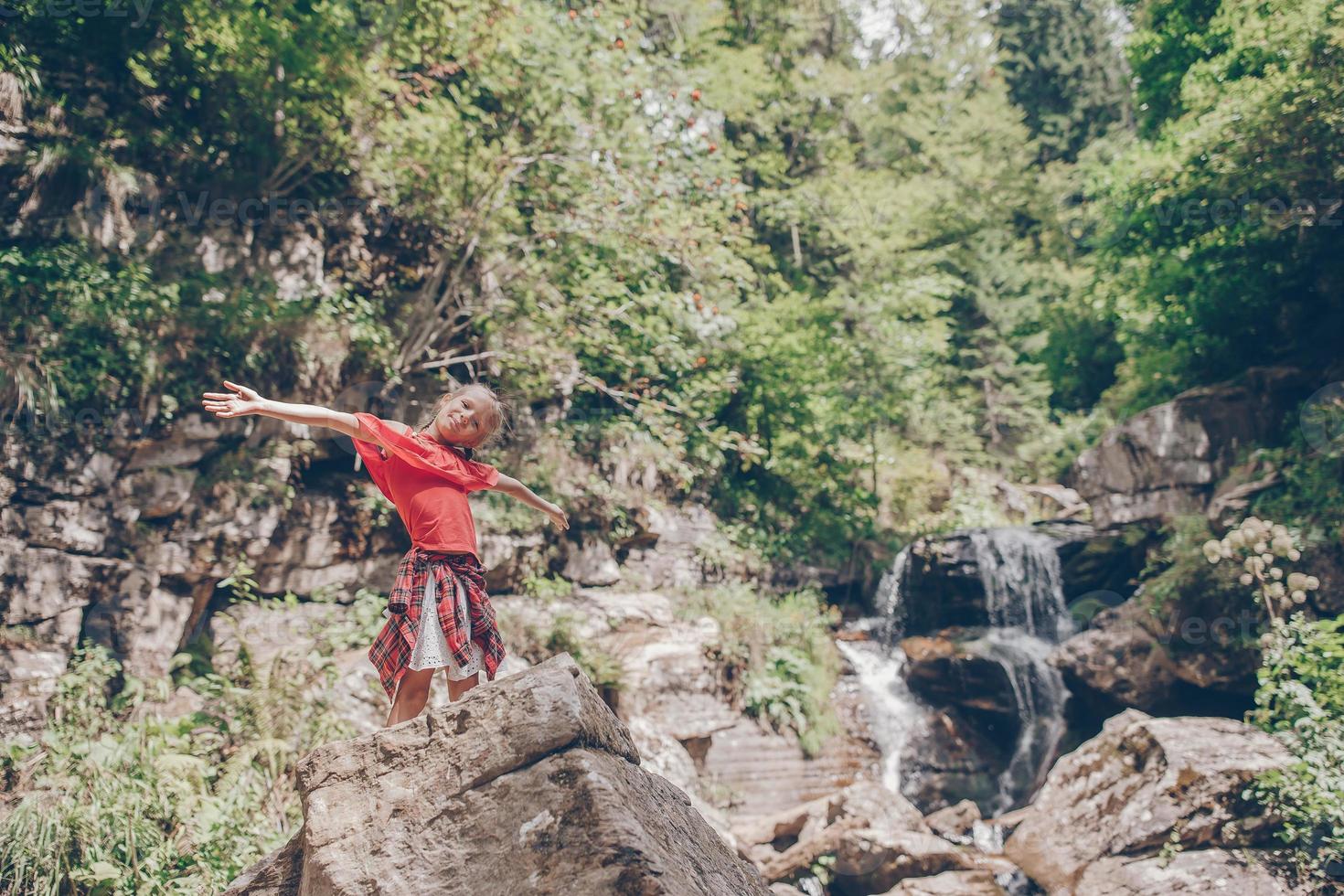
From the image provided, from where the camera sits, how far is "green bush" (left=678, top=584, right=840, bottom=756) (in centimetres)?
1086

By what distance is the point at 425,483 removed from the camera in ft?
11.8

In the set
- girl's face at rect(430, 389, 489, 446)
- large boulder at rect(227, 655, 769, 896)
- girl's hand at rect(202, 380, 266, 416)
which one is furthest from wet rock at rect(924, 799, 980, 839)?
girl's hand at rect(202, 380, 266, 416)

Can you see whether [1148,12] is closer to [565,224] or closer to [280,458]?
[565,224]

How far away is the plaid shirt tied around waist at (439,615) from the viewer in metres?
3.44

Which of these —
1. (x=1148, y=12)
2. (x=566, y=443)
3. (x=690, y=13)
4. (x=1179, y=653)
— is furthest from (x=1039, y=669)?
(x=690, y=13)

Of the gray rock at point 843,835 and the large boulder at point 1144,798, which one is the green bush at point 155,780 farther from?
the large boulder at point 1144,798

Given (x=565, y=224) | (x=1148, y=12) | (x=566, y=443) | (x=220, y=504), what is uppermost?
(x=1148, y=12)

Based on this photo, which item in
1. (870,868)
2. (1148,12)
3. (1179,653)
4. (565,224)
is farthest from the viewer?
(1148,12)

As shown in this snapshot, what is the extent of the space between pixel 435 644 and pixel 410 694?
0.24 m

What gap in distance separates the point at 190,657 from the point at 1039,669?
10.1 m

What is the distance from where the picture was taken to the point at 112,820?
4.82 m

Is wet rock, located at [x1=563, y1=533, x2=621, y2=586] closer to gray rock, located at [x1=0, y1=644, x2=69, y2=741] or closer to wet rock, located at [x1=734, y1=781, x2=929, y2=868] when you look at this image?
wet rock, located at [x1=734, y1=781, x2=929, y2=868]

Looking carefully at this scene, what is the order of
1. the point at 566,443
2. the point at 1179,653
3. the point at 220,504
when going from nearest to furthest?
Result: the point at 220,504
the point at 1179,653
the point at 566,443

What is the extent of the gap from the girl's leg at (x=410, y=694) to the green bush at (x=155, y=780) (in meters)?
2.13
